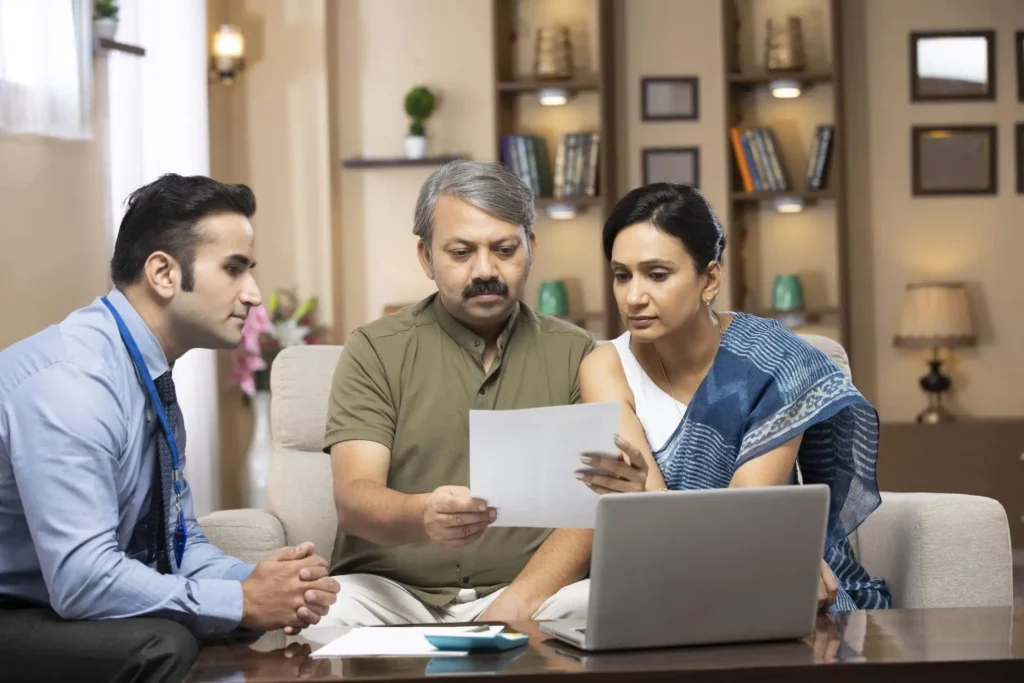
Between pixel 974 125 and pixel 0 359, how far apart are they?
5.00 meters

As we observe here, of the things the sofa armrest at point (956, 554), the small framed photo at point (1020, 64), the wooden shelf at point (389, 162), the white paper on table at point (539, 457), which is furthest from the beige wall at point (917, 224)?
the white paper on table at point (539, 457)

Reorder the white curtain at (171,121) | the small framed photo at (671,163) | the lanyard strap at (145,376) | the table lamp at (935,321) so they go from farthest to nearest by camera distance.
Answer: the small framed photo at (671,163), the table lamp at (935,321), the white curtain at (171,121), the lanyard strap at (145,376)

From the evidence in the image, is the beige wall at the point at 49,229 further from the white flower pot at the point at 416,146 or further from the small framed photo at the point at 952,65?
the small framed photo at the point at 952,65

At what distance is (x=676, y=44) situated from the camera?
587 cm

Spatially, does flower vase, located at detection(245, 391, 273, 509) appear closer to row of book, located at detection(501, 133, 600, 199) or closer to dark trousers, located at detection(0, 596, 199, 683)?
row of book, located at detection(501, 133, 600, 199)

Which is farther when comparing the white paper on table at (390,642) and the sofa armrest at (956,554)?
the sofa armrest at (956,554)

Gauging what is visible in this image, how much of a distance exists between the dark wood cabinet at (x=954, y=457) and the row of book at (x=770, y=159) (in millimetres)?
1172

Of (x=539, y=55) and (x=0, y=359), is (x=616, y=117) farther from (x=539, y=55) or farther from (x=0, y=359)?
(x=0, y=359)

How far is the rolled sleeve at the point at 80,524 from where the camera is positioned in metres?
1.63

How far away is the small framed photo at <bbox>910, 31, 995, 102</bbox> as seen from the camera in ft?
18.8

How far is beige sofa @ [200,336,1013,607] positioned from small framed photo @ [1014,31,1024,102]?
11.7 ft

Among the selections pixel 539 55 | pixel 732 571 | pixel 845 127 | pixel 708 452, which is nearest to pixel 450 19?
pixel 539 55

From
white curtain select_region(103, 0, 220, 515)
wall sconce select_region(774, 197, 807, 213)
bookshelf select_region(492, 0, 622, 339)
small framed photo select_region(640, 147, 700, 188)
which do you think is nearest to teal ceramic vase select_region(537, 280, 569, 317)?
bookshelf select_region(492, 0, 622, 339)

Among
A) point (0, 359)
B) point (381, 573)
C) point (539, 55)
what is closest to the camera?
point (0, 359)
